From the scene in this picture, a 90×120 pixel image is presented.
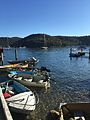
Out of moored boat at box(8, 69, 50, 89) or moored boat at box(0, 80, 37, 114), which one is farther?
moored boat at box(8, 69, 50, 89)

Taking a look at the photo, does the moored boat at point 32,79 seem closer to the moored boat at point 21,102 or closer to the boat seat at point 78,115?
the moored boat at point 21,102

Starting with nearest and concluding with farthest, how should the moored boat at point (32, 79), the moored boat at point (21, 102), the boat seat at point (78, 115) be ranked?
the boat seat at point (78, 115)
the moored boat at point (21, 102)
the moored boat at point (32, 79)

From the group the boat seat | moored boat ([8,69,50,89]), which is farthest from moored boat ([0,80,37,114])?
moored boat ([8,69,50,89])

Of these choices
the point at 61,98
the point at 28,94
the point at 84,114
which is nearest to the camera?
the point at 84,114

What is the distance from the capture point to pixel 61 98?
25.8m

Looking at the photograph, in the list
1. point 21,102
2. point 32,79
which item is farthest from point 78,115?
point 32,79

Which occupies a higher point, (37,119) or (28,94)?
(28,94)

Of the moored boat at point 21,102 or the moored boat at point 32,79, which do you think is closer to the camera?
the moored boat at point 21,102

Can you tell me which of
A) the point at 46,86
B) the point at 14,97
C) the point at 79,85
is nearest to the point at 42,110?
the point at 14,97

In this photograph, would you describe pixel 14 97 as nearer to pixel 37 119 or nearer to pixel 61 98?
pixel 37 119

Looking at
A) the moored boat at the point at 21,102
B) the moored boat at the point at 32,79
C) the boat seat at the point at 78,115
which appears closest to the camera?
the boat seat at the point at 78,115

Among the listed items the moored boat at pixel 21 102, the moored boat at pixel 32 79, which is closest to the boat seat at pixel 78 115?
the moored boat at pixel 21 102

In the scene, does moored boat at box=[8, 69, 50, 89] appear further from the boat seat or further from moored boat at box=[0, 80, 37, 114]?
the boat seat

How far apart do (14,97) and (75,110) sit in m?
6.14
